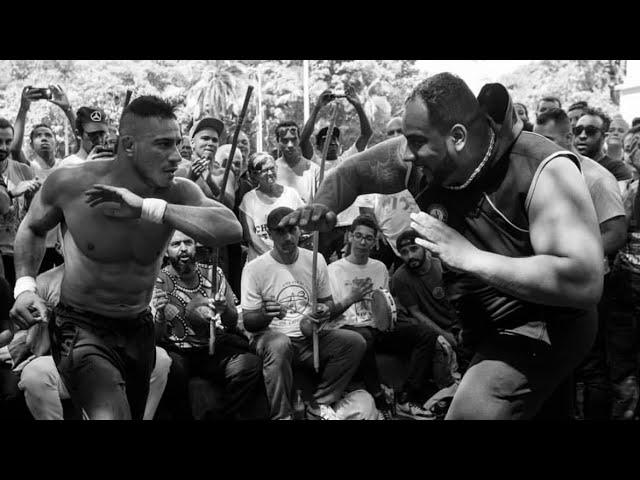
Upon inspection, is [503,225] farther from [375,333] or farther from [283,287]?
[375,333]

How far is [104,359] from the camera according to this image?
14.6ft

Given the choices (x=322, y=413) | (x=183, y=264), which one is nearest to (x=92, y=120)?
(x=183, y=264)

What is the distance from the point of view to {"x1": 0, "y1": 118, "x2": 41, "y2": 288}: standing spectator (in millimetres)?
6984

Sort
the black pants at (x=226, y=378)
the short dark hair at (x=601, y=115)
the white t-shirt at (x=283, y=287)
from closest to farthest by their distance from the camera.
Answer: the black pants at (x=226, y=378) < the white t-shirt at (x=283, y=287) < the short dark hair at (x=601, y=115)

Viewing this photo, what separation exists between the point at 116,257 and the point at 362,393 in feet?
8.28

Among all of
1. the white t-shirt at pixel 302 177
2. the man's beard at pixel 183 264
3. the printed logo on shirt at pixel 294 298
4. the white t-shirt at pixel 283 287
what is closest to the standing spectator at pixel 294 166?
the white t-shirt at pixel 302 177

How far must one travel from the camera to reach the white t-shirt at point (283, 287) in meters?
6.38

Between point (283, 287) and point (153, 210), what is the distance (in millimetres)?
2285

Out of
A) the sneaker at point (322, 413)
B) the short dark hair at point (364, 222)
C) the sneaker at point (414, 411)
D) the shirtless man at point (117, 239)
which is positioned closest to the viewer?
the shirtless man at point (117, 239)

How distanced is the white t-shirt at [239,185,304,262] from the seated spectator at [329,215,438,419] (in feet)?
1.97

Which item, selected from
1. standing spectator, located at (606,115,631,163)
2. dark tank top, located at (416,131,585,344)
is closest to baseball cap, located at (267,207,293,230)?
dark tank top, located at (416,131,585,344)

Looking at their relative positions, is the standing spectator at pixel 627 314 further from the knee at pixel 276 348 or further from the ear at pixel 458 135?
the ear at pixel 458 135

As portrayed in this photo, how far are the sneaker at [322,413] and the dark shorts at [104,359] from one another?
1.74 m

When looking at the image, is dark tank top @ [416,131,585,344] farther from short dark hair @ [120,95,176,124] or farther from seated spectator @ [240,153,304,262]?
seated spectator @ [240,153,304,262]
